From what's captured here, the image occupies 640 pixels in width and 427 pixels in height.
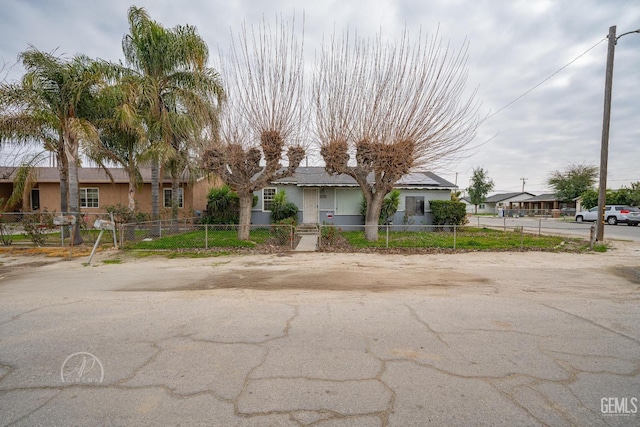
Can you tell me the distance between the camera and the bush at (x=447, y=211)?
17172mm

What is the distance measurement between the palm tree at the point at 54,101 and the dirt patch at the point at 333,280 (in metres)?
8.52

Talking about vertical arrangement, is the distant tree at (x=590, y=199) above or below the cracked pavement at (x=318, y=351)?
above

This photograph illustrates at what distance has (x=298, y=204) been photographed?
1748cm

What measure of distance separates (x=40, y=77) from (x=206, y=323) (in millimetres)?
12712

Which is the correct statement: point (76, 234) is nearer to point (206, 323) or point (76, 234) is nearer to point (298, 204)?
point (298, 204)

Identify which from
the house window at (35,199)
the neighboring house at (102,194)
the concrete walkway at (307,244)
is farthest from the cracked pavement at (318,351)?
the house window at (35,199)

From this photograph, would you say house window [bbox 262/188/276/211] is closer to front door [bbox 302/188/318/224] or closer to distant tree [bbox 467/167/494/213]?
front door [bbox 302/188/318/224]

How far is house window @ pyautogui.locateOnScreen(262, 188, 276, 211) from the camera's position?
690 inches

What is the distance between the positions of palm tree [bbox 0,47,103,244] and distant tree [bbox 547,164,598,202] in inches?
2107

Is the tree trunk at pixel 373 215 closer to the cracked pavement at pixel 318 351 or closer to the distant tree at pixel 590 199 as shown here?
the cracked pavement at pixel 318 351

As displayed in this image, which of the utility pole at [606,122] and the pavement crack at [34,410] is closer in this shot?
the pavement crack at [34,410]

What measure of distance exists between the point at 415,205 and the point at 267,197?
8.78 m

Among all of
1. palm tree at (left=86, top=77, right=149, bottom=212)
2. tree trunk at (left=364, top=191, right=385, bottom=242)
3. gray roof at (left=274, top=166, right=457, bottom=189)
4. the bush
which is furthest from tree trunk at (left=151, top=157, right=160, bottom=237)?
the bush

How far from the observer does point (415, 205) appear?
58.2 ft
